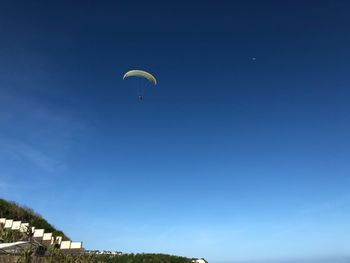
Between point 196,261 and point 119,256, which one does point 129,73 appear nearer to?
point 119,256

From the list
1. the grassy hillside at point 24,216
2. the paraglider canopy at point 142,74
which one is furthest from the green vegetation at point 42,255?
the paraglider canopy at point 142,74

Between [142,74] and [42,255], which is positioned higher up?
[142,74]

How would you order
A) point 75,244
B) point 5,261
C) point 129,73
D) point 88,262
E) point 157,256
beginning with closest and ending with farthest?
1. point 5,261
2. point 88,262
3. point 75,244
4. point 129,73
5. point 157,256

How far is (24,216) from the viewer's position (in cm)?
5769

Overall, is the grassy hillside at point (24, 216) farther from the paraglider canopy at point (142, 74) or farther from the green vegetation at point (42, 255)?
the paraglider canopy at point (142, 74)

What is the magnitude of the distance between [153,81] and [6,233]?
21093 mm

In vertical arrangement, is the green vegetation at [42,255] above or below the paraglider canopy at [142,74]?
below

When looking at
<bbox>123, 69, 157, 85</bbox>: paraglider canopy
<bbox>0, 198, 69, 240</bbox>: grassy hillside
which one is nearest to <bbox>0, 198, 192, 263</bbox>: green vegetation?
<bbox>0, 198, 69, 240</bbox>: grassy hillside

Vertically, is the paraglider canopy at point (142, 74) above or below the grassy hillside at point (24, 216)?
above

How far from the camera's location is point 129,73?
4522 cm

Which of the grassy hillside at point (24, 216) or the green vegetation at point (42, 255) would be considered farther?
the grassy hillside at point (24, 216)

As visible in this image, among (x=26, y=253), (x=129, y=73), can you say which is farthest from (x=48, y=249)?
(x=129, y=73)

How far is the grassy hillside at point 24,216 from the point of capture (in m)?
55.8

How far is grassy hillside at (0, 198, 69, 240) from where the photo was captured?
2197 inches
